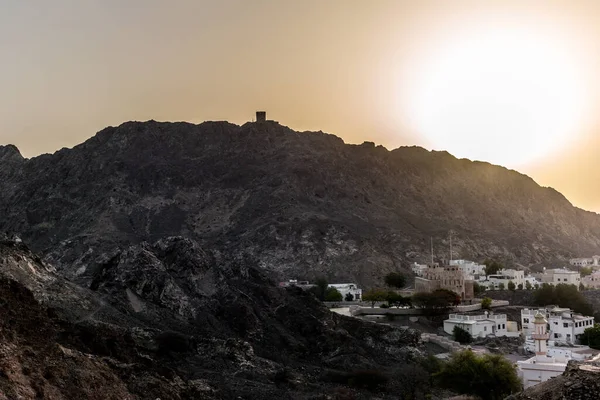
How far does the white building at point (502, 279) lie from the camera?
263ft

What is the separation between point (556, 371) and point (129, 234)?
88937 millimetres

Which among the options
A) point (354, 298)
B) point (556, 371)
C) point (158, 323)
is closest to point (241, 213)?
point (354, 298)

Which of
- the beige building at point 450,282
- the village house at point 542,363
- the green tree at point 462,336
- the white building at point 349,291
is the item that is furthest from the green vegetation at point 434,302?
the village house at point 542,363

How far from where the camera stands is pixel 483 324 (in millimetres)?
55062

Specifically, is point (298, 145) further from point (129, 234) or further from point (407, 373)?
point (407, 373)

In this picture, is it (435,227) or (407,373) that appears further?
(435,227)

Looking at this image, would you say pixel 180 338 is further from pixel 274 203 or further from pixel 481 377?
pixel 274 203

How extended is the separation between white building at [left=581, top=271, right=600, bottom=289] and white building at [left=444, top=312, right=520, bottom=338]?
30637 millimetres

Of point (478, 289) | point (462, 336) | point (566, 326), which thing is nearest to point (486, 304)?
point (478, 289)

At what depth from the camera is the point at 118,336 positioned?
29641mm

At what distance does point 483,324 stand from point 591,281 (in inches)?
1463

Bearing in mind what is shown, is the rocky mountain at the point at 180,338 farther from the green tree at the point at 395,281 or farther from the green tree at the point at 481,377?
the green tree at the point at 395,281

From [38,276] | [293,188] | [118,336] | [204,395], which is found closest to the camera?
[204,395]

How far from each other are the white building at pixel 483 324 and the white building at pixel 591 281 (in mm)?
30637
